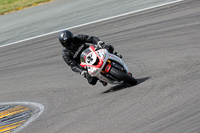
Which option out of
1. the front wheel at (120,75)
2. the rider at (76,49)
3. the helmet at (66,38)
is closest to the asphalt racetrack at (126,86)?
the front wheel at (120,75)

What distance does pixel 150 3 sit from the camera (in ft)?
56.6

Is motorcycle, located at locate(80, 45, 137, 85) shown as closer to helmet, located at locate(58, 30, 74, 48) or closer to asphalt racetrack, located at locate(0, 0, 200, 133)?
asphalt racetrack, located at locate(0, 0, 200, 133)

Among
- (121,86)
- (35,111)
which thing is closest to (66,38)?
(121,86)

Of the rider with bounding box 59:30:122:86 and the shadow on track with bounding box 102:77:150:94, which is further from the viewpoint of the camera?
the rider with bounding box 59:30:122:86

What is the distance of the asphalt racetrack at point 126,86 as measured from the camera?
7.38 m

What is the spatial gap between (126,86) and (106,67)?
72cm

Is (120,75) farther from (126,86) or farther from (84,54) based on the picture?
(84,54)

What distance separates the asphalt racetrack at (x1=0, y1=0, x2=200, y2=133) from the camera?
7.38 m

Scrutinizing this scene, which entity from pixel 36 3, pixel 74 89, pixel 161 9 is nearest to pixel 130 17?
pixel 161 9

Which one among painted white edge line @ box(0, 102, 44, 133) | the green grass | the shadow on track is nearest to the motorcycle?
the shadow on track

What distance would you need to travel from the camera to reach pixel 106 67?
9445 mm

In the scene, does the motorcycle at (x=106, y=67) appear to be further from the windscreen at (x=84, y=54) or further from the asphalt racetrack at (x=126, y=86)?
the asphalt racetrack at (x=126, y=86)

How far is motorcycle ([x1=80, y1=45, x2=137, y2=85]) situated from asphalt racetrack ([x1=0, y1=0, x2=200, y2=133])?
302 millimetres

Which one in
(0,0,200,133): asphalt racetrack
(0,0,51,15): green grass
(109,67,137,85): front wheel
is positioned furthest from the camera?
(0,0,51,15): green grass
